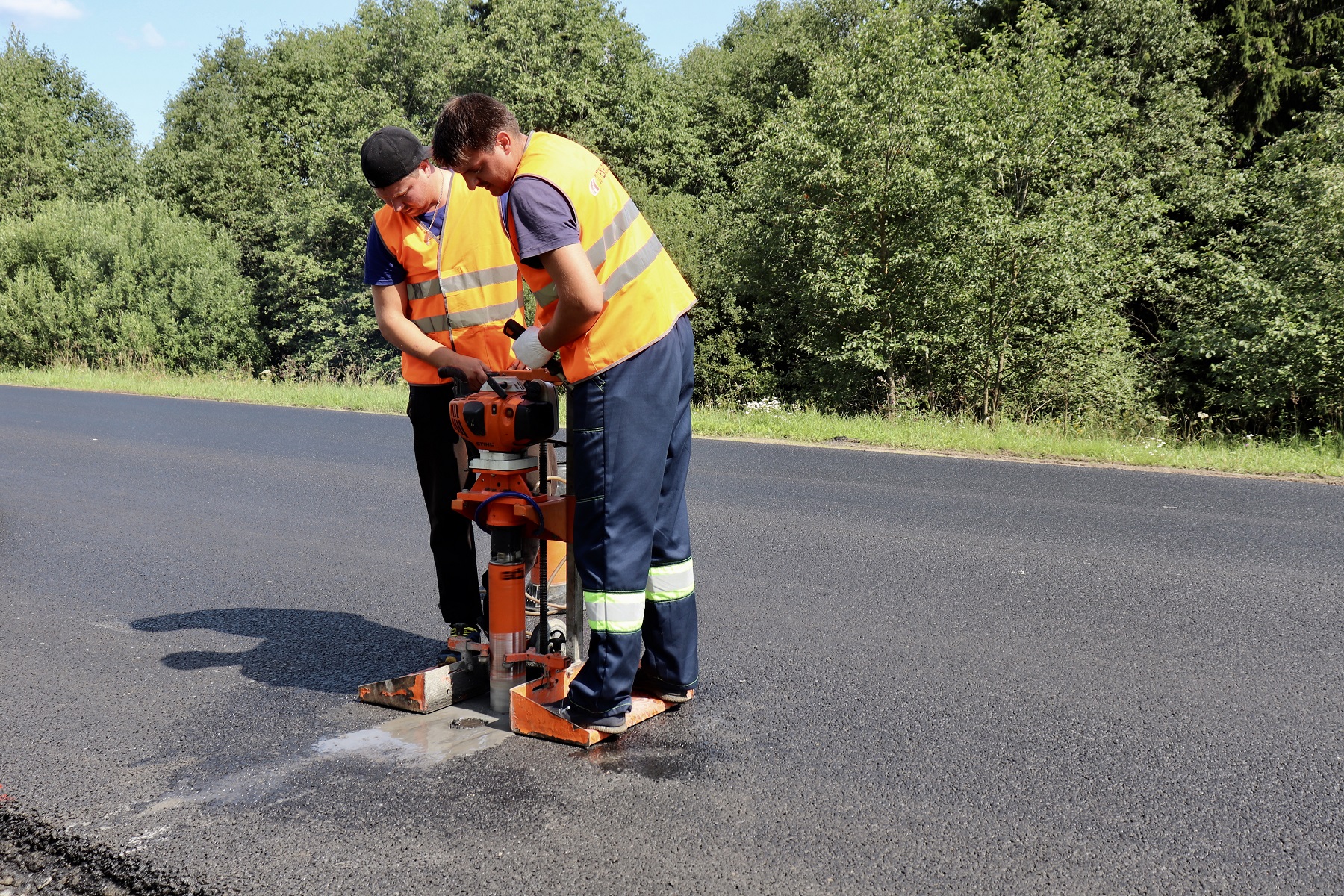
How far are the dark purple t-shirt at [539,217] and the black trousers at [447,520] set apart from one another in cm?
106

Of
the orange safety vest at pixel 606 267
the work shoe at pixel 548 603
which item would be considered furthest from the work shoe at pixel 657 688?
the orange safety vest at pixel 606 267

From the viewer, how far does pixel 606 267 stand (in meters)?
2.96

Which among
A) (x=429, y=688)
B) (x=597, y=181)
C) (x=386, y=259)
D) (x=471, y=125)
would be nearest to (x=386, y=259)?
(x=386, y=259)

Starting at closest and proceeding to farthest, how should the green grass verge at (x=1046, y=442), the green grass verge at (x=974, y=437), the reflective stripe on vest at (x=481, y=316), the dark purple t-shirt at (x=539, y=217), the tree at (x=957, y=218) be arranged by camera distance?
the dark purple t-shirt at (x=539, y=217), the reflective stripe on vest at (x=481, y=316), the green grass verge at (x=1046, y=442), the green grass verge at (x=974, y=437), the tree at (x=957, y=218)

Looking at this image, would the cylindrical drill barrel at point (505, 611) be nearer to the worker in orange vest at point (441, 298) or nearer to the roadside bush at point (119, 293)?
the worker in orange vest at point (441, 298)

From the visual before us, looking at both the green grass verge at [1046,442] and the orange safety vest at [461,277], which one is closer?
the orange safety vest at [461,277]

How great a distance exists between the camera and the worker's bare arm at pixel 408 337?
11.1 feet

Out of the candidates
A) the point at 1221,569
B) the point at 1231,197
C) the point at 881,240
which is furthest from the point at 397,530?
the point at 1231,197

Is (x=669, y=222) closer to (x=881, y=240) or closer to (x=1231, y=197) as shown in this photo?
(x=881, y=240)

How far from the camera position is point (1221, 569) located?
5324mm

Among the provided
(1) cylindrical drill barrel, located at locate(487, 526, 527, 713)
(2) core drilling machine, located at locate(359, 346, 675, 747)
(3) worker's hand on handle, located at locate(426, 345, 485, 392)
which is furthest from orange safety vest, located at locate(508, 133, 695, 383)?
(1) cylindrical drill barrel, located at locate(487, 526, 527, 713)

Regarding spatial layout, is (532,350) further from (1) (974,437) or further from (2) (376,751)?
(1) (974,437)

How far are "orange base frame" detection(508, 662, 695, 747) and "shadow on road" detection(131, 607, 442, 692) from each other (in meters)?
0.79

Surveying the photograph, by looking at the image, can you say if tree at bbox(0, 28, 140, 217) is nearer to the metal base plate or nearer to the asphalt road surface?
the asphalt road surface
